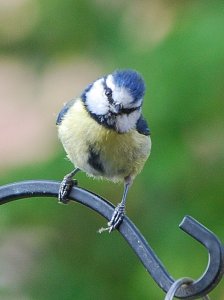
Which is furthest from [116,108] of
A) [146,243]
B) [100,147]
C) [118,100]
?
[146,243]

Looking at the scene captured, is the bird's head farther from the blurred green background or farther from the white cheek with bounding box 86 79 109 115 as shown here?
the blurred green background

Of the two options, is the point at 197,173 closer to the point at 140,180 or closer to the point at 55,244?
the point at 140,180

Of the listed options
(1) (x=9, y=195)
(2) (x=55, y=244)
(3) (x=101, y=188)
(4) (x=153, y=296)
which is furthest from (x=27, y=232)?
(1) (x=9, y=195)

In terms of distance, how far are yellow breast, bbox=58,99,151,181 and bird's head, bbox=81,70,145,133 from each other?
0.07ft

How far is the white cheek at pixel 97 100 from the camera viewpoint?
4.67 feet

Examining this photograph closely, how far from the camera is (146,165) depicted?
1.67 m

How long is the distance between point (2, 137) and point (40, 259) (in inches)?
25.2

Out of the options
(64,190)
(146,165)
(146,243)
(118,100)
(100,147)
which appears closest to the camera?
(146,243)

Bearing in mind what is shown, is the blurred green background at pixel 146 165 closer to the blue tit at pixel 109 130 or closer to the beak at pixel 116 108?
the blue tit at pixel 109 130

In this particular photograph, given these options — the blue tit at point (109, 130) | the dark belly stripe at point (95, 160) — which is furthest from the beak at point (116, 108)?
the dark belly stripe at point (95, 160)

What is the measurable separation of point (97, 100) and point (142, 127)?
0.36ft

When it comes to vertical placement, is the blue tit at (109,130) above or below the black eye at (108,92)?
below

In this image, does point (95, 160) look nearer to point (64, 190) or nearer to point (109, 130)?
point (109, 130)

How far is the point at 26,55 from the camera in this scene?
6.14ft
